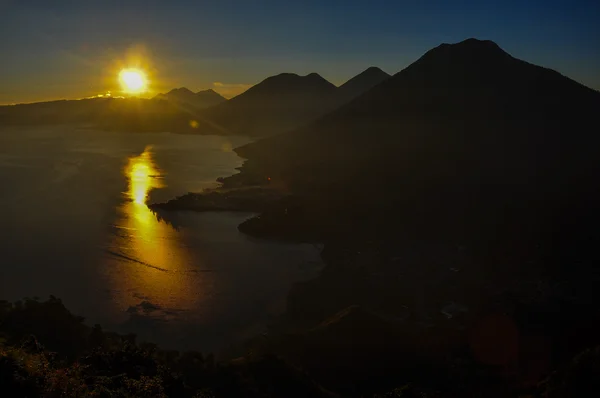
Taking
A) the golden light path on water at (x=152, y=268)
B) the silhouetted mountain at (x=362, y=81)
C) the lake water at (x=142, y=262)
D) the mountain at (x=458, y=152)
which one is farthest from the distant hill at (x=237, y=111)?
the golden light path on water at (x=152, y=268)

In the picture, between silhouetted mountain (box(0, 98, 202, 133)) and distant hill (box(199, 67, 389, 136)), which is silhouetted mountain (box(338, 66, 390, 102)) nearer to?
distant hill (box(199, 67, 389, 136))

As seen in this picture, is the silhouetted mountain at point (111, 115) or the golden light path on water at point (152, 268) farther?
the silhouetted mountain at point (111, 115)

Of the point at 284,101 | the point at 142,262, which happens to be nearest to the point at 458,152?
the point at 142,262

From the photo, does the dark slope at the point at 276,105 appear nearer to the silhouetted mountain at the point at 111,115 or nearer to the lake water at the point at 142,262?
the silhouetted mountain at the point at 111,115

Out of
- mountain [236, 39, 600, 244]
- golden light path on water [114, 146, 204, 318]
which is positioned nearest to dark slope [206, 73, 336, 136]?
mountain [236, 39, 600, 244]

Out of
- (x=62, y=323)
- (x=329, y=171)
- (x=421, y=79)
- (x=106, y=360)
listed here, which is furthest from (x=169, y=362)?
(x=421, y=79)
